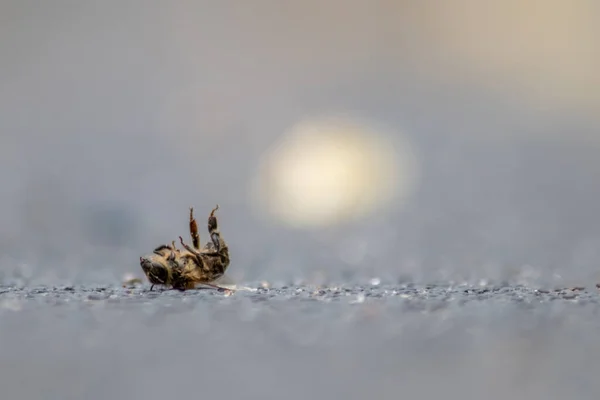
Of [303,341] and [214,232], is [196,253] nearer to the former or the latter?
[214,232]

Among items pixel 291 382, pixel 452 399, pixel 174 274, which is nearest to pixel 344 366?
pixel 291 382

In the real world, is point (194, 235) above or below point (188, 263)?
above

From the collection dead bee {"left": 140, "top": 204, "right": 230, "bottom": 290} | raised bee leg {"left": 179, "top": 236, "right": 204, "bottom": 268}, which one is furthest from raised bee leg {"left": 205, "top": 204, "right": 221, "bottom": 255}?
raised bee leg {"left": 179, "top": 236, "right": 204, "bottom": 268}

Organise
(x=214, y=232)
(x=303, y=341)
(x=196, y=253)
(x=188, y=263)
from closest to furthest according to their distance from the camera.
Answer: (x=303, y=341) → (x=188, y=263) → (x=196, y=253) → (x=214, y=232)

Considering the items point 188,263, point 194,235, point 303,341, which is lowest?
point 303,341

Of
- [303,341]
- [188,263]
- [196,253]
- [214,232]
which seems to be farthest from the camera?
[214,232]

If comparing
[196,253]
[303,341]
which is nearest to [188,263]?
[196,253]

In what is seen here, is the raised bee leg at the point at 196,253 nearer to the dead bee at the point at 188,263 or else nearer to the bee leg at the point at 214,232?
the dead bee at the point at 188,263

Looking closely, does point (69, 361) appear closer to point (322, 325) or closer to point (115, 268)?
point (322, 325)

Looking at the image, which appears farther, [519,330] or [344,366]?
[519,330]
